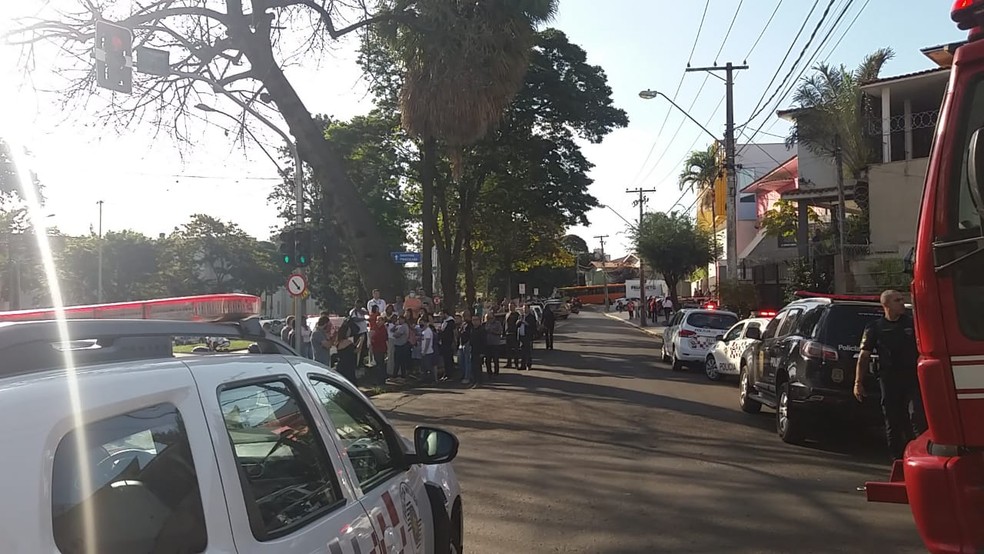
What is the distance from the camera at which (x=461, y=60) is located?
1978 centimetres

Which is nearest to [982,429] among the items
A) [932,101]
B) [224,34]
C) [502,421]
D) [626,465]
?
[626,465]

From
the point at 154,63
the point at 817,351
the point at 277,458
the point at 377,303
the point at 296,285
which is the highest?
the point at 154,63

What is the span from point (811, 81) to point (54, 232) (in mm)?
48486

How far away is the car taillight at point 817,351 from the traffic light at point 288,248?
36.9ft

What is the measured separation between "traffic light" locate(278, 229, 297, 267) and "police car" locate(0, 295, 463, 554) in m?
15.0

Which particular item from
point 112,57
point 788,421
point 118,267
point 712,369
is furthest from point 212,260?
point 788,421

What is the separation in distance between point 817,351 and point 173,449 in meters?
8.83

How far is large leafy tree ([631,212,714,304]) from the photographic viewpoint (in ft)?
151

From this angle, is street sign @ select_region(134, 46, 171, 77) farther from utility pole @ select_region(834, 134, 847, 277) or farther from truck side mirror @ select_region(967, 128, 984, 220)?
utility pole @ select_region(834, 134, 847, 277)

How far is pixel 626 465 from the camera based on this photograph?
9.14 metres

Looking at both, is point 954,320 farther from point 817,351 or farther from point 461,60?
point 461,60

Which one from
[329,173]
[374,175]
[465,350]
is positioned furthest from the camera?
[374,175]

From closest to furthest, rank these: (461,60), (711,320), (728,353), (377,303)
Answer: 1. (728,353)
2. (461,60)
3. (377,303)
4. (711,320)

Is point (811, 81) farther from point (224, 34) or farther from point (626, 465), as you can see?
point (626, 465)
